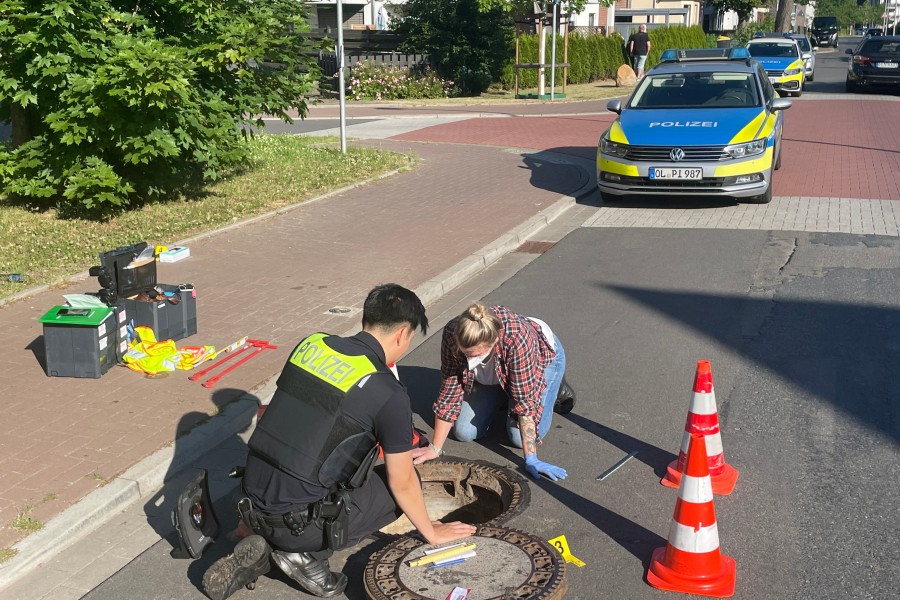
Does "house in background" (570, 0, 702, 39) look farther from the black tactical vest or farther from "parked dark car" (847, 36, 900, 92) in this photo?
the black tactical vest

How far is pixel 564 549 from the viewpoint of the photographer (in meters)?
4.47

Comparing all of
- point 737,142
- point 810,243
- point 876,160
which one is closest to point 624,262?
point 810,243

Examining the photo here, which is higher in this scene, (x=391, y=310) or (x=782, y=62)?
(x=782, y=62)

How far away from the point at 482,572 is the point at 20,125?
9570mm

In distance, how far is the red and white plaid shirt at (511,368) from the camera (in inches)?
201

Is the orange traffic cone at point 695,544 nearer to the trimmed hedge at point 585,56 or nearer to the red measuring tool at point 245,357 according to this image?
the red measuring tool at point 245,357

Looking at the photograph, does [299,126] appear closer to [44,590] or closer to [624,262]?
[624,262]

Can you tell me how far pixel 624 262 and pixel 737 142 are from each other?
313 centimetres

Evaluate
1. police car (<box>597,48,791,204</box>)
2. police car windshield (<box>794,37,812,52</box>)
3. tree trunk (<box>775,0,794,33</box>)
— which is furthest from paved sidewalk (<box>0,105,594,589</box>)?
tree trunk (<box>775,0,794,33</box>)

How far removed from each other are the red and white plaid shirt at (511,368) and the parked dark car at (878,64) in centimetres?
2940

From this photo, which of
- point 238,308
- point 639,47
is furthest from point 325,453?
point 639,47

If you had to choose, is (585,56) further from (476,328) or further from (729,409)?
(476,328)

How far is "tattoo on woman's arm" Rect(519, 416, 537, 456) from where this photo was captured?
17.0 feet

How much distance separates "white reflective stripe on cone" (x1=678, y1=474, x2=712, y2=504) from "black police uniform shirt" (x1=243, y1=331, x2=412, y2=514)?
1223 millimetres
